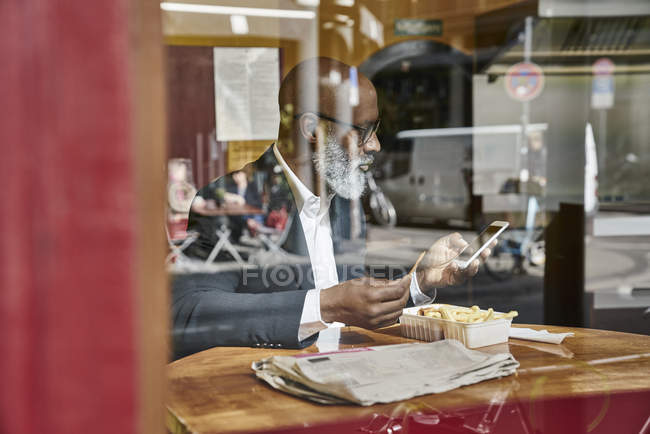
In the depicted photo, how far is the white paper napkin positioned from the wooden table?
0.10ft

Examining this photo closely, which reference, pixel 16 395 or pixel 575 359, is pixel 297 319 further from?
pixel 16 395

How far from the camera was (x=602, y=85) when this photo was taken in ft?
25.3

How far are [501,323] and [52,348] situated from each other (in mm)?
1335

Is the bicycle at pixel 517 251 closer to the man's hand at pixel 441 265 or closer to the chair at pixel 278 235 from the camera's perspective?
the chair at pixel 278 235

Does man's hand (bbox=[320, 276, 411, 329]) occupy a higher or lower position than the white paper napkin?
higher

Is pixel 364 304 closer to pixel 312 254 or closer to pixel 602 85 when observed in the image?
pixel 312 254

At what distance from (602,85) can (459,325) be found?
23.0ft

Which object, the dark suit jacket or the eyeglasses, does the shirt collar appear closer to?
the dark suit jacket

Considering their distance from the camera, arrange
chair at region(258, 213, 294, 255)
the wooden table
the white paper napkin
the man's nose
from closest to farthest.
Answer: the wooden table → the white paper napkin → the man's nose → chair at region(258, 213, 294, 255)

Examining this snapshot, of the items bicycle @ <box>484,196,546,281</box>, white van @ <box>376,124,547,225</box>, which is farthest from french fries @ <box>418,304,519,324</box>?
white van @ <box>376,124,547,225</box>

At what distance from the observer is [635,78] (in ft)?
24.3

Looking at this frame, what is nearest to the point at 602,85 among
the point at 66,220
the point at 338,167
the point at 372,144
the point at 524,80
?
the point at 524,80

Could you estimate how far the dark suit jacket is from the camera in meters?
1.80

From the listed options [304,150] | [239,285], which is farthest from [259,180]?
[239,285]
